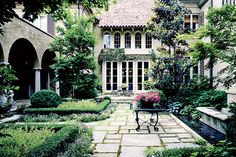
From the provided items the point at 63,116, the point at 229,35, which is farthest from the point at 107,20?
the point at 229,35

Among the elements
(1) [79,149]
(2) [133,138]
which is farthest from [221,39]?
(1) [79,149]

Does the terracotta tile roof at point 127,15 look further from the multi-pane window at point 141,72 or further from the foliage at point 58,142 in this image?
the foliage at point 58,142

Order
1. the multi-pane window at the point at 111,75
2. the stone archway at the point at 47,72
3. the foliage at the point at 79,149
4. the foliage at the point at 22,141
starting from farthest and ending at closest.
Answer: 1. the multi-pane window at the point at 111,75
2. the stone archway at the point at 47,72
3. the foliage at the point at 22,141
4. the foliage at the point at 79,149

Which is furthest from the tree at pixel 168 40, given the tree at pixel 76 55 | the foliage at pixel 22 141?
the foliage at pixel 22 141

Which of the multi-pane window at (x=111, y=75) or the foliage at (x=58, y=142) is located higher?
the multi-pane window at (x=111, y=75)

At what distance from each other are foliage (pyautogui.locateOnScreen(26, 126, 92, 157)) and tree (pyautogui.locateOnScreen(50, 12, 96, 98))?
365 inches

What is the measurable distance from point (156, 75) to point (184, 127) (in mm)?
6631

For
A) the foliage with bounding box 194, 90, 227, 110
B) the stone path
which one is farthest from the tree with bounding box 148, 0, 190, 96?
the stone path

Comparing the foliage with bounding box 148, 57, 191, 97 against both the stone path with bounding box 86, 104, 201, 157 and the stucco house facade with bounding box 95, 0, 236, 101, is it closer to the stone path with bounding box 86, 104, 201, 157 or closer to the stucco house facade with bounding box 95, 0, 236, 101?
the stone path with bounding box 86, 104, 201, 157

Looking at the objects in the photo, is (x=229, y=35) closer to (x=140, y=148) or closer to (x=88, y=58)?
(x=140, y=148)

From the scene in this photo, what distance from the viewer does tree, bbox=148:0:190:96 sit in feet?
48.9

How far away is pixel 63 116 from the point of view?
1141cm

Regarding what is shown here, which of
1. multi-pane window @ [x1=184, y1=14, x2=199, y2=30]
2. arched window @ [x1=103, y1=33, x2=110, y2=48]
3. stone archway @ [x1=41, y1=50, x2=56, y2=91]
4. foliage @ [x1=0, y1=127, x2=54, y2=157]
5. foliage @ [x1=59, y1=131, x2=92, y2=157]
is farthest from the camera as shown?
arched window @ [x1=103, y1=33, x2=110, y2=48]

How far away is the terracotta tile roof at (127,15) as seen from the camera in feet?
76.9
